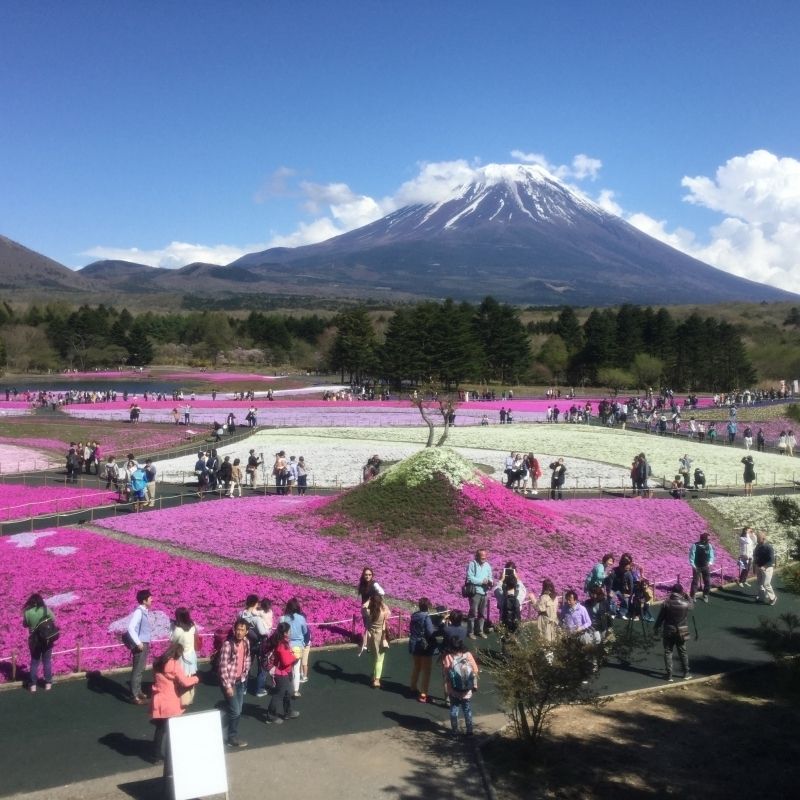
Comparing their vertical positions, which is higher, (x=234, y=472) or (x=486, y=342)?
(x=486, y=342)

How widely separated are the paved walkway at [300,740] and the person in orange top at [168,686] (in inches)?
24.9

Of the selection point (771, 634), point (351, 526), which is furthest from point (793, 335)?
point (771, 634)

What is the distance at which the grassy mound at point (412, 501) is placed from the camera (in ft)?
62.7

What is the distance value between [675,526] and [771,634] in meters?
14.4

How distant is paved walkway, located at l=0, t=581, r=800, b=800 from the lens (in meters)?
8.54

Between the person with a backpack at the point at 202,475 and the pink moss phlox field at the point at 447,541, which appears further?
the person with a backpack at the point at 202,475

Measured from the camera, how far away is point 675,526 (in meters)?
22.2

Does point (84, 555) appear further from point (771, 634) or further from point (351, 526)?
point (771, 634)

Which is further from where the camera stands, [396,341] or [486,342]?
[486,342]

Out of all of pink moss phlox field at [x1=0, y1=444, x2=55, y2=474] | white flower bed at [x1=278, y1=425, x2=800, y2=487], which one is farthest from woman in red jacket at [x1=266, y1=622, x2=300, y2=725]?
pink moss phlox field at [x1=0, y1=444, x2=55, y2=474]

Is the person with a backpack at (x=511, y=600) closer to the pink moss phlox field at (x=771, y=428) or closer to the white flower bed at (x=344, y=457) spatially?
the white flower bed at (x=344, y=457)

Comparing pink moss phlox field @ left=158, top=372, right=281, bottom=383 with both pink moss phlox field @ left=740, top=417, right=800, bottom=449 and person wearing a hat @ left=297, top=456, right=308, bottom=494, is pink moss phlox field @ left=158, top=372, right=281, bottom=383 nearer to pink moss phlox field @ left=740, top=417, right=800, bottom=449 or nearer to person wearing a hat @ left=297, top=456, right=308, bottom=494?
pink moss phlox field @ left=740, top=417, right=800, bottom=449

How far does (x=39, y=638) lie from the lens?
35.0 ft

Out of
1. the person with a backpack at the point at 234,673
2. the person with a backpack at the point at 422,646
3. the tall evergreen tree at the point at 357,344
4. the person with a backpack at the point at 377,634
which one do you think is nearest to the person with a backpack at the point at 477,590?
the person with a backpack at the point at 377,634
